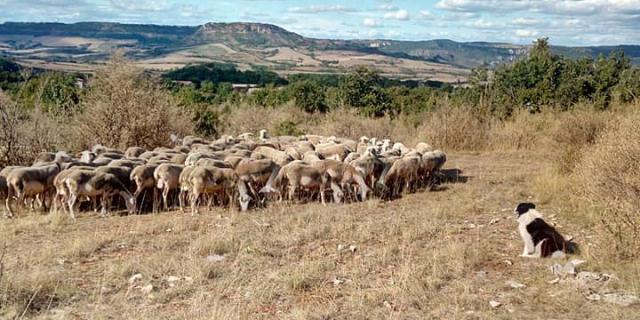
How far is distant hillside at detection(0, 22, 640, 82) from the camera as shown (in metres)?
105

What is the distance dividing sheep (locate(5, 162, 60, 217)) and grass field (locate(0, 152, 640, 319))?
16.5 inches

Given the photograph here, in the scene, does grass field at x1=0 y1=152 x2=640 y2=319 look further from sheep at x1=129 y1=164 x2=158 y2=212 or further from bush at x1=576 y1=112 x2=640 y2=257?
sheep at x1=129 y1=164 x2=158 y2=212

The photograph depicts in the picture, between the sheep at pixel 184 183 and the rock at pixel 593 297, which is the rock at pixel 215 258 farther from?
the rock at pixel 593 297

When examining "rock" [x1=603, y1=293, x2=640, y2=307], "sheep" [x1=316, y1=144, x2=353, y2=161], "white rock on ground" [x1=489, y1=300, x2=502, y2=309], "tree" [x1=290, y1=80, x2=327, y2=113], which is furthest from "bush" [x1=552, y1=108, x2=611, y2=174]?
"tree" [x1=290, y1=80, x2=327, y2=113]

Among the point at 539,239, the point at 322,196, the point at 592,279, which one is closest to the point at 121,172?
the point at 322,196

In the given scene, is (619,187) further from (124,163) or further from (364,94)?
(364,94)

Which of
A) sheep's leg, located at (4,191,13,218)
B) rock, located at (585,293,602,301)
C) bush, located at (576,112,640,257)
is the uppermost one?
bush, located at (576,112,640,257)

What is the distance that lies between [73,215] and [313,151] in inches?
Answer: 219

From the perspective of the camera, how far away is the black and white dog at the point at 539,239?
7.48 metres

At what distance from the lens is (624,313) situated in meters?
5.62

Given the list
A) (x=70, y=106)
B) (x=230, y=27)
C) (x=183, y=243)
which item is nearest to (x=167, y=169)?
(x=183, y=243)

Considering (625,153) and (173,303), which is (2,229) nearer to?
(173,303)

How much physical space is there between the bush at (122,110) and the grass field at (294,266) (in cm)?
554

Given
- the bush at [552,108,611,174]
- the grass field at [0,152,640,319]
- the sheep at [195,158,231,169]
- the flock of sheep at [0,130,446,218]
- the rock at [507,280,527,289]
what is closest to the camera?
the grass field at [0,152,640,319]
